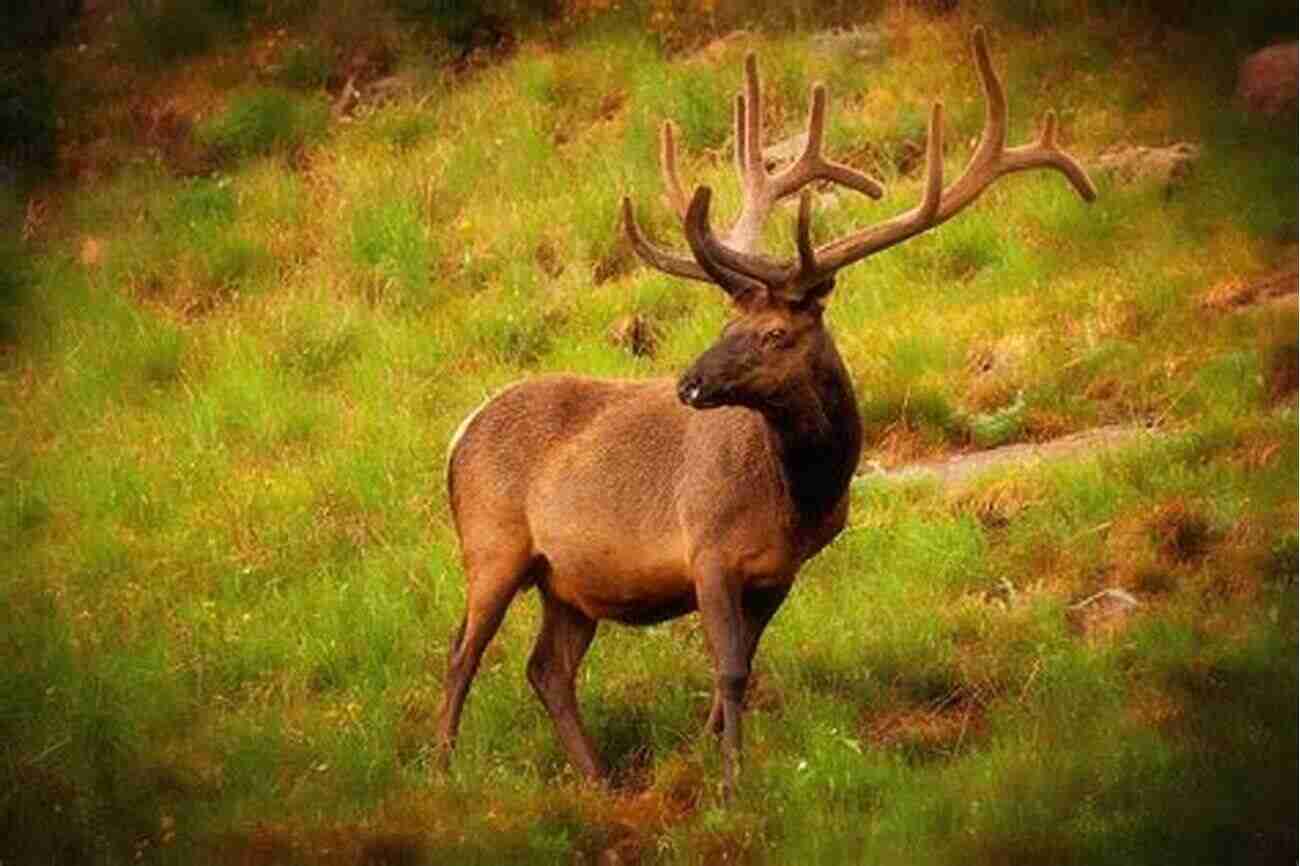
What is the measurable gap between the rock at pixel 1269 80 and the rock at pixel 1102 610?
276 centimetres

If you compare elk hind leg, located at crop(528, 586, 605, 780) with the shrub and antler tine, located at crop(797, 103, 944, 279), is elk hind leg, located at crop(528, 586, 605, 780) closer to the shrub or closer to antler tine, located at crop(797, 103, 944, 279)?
antler tine, located at crop(797, 103, 944, 279)

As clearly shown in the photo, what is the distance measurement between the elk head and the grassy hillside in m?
1.20

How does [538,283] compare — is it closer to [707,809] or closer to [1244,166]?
[1244,166]

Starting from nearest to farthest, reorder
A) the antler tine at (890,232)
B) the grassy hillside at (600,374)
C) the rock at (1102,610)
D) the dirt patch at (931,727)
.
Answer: the antler tine at (890,232) → the grassy hillside at (600,374) → the dirt patch at (931,727) → the rock at (1102,610)

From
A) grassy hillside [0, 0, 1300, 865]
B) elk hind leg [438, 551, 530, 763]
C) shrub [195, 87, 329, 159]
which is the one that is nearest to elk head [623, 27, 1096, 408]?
elk hind leg [438, 551, 530, 763]

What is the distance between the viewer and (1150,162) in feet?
46.8

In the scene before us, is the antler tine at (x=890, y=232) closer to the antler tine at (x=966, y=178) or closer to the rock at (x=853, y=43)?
the antler tine at (x=966, y=178)

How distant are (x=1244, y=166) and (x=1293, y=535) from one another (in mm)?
2545

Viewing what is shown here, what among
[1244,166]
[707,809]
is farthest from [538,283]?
[707,809]

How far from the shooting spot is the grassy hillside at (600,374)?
34.0 ft

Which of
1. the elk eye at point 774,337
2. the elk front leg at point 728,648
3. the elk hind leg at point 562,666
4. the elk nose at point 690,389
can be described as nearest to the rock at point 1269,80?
the elk hind leg at point 562,666

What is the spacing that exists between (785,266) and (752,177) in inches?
36.9

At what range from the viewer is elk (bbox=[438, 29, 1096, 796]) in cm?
998

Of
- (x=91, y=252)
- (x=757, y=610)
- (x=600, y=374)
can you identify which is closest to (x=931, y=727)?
(x=757, y=610)
